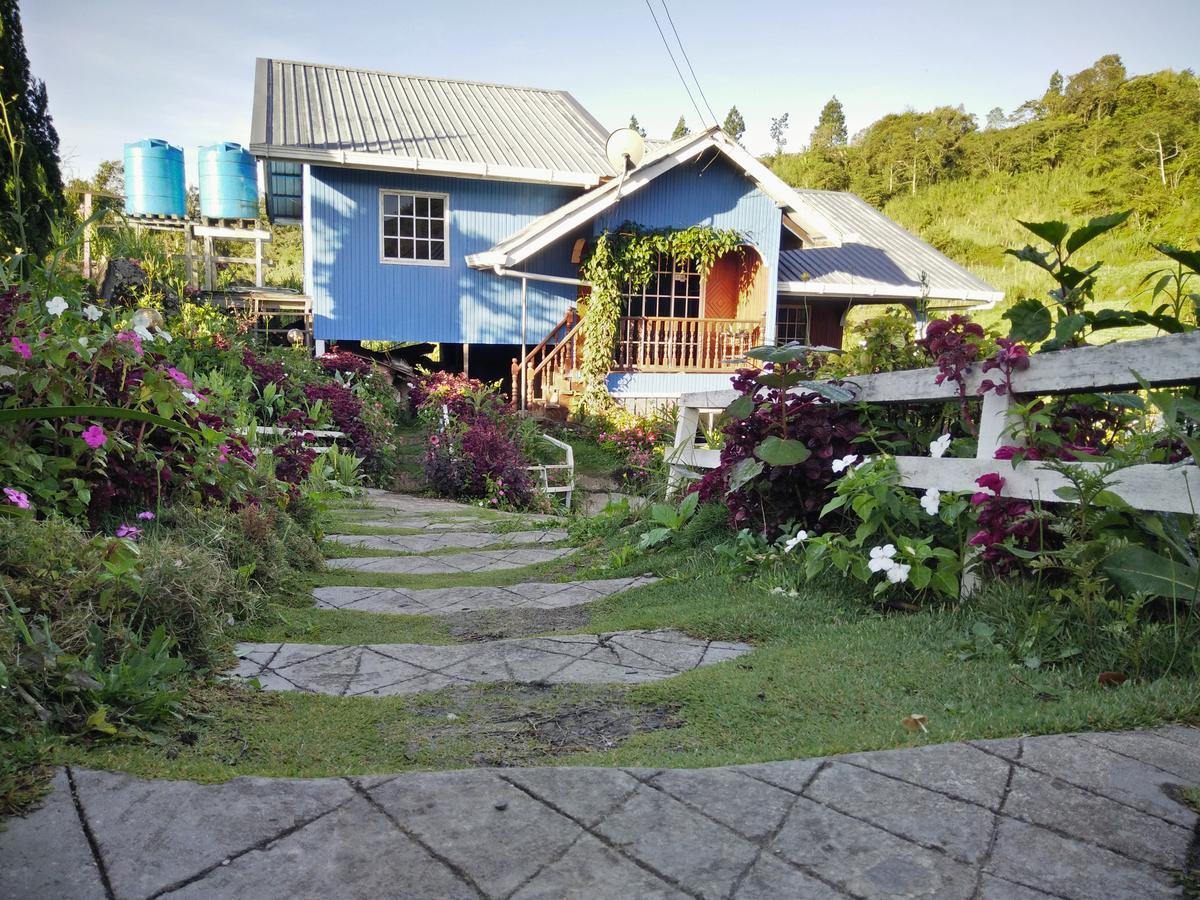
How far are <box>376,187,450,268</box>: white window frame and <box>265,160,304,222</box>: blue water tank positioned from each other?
11.7 ft

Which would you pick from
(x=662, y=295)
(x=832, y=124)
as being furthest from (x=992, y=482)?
(x=832, y=124)

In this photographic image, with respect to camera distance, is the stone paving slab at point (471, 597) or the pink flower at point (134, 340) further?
the stone paving slab at point (471, 597)

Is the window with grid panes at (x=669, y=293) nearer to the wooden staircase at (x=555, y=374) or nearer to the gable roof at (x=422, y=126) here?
the wooden staircase at (x=555, y=374)

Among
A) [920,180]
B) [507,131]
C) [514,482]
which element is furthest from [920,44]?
[514,482]

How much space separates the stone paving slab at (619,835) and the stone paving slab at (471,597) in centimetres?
228

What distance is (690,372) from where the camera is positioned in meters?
13.8

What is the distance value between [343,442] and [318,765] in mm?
8018

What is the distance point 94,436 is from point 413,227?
1058cm

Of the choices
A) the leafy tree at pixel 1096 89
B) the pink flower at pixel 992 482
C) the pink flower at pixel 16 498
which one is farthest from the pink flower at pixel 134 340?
the leafy tree at pixel 1096 89

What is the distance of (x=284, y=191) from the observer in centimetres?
1597

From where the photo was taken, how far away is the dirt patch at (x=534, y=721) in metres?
2.13

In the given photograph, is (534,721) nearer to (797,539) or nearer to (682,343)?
(797,539)

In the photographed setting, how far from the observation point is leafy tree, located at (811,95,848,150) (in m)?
44.6

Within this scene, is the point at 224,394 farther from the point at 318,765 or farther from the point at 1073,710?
the point at 1073,710
